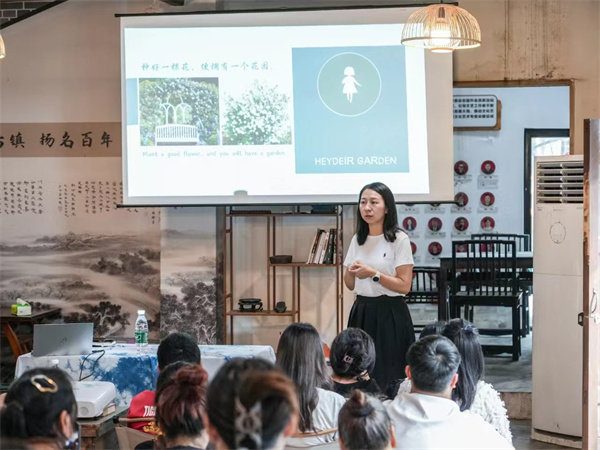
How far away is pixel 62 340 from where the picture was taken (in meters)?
4.46

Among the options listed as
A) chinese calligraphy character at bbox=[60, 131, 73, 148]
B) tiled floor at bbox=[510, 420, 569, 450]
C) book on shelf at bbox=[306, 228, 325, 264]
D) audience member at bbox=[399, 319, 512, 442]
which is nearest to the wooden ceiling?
chinese calligraphy character at bbox=[60, 131, 73, 148]

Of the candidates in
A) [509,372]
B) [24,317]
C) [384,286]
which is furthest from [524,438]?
[24,317]

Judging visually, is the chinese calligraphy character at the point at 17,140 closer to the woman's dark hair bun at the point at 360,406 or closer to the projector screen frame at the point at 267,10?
the projector screen frame at the point at 267,10

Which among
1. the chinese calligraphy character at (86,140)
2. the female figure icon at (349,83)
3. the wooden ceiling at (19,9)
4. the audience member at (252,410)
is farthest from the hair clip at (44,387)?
the wooden ceiling at (19,9)

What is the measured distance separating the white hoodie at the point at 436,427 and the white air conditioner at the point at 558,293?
2.83 metres

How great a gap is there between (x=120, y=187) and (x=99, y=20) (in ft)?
4.11

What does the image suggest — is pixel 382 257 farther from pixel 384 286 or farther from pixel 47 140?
pixel 47 140

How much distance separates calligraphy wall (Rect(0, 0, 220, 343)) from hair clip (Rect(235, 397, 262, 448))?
5.09 metres

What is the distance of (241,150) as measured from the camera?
5910 mm

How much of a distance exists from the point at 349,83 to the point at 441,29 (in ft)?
5.35

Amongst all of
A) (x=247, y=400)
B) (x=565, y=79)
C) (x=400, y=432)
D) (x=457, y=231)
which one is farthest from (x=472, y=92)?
(x=247, y=400)

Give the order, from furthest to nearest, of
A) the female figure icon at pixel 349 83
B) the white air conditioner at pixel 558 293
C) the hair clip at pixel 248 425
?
the female figure icon at pixel 349 83, the white air conditioner at pixel 558 293, the hair clip at pixel 248 425

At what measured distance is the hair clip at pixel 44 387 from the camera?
2.01 metres

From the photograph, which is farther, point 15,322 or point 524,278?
point 524,278
